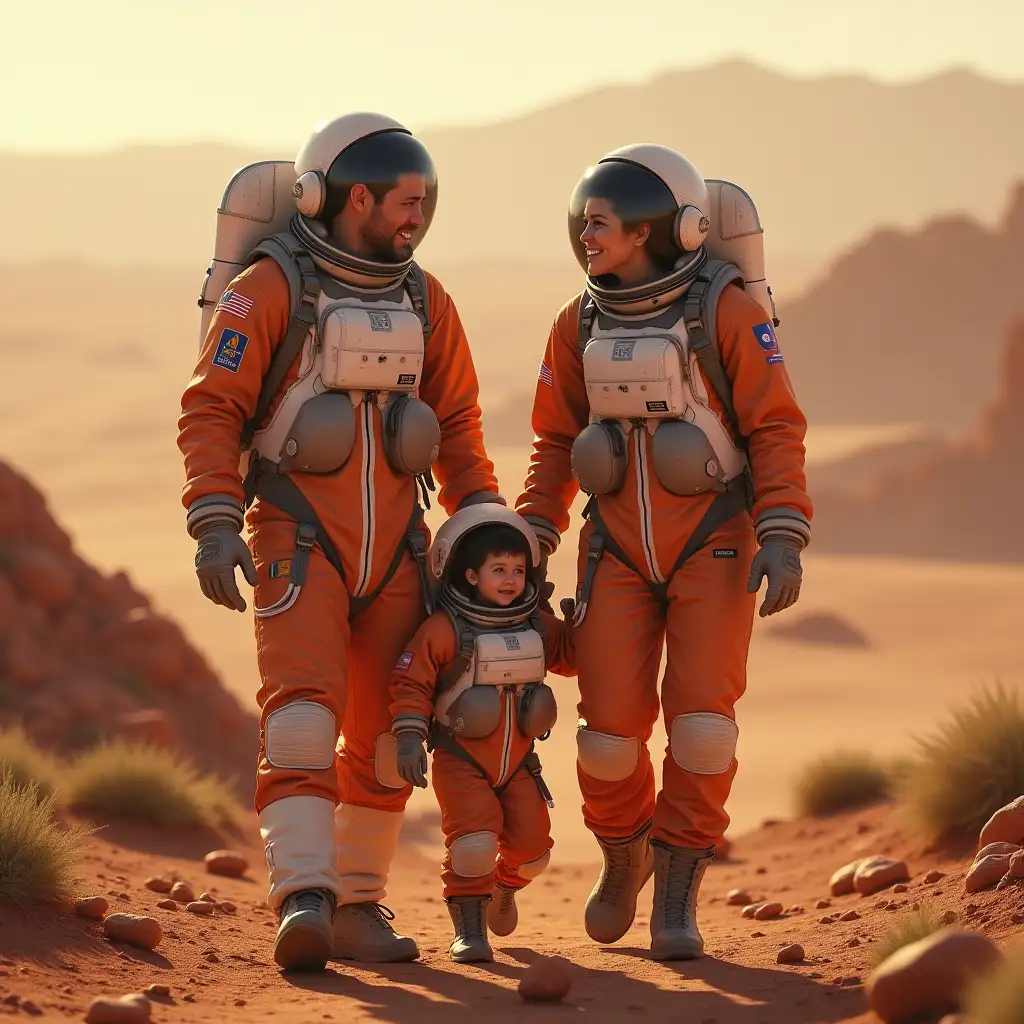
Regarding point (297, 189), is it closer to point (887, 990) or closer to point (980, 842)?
point (887, 990)

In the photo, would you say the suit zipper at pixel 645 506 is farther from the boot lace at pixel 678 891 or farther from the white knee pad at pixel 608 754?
the boot lace at pixel 678 891

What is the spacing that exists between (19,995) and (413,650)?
1598 millimetres

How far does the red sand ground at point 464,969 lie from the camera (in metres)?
4.69

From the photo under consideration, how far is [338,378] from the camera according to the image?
5.50m

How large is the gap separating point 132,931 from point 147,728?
5.32 meters

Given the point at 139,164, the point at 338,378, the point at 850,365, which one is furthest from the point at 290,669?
the point at 139,164

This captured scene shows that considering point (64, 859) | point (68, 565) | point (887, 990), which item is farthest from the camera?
point (68, 565)

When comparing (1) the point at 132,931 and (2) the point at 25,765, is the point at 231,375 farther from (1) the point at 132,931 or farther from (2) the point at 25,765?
(2) the point at 25,765

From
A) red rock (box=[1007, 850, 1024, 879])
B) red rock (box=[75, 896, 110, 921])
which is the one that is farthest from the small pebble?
red rock (box=[75, 896, 110, 921])

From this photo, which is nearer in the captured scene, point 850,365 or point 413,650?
point 413,650

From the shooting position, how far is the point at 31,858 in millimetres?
5586

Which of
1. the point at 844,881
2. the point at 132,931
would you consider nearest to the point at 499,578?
the point at 132,931

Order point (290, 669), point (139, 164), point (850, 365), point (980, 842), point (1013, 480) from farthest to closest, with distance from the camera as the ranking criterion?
point (139, 164), point (850, 365), point (1013, 480), point (980, 842), point (290, 669)

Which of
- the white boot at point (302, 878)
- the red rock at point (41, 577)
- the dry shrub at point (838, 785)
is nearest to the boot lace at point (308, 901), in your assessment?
the white boot at point (302, 878)
